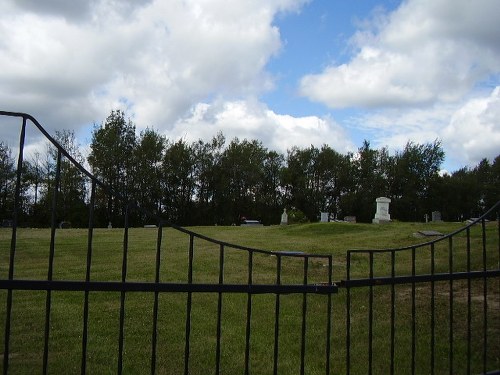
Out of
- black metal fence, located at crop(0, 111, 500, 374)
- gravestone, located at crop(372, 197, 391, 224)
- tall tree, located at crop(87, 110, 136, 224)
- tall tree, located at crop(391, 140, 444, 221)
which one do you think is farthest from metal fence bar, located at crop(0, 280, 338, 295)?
tall tree, located at crop(391, 140, 444, 221)

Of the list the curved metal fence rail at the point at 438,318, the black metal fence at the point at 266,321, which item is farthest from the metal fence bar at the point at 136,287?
the curved metal fence rail at the point at 438,318

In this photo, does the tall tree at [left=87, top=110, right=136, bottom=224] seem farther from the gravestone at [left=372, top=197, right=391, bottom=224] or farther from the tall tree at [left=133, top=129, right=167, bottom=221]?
the gravestone at [left=372, top=197, right=391, bottom=224]

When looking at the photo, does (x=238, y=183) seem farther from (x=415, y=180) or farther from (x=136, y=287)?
(x=136, y=287)

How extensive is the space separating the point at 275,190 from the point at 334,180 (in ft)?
21.3

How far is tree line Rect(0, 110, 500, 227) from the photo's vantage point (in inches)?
1649

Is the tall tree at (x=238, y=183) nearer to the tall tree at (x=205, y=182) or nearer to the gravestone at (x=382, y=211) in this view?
the tall tree at (x=205, y=182)

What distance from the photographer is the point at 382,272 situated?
9406mm

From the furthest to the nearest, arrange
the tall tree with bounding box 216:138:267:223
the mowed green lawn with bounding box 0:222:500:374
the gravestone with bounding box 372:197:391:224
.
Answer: the tall tree with bounding box 216:138:267:223 < the gravestone with bounding box 372:197:391:224 < the mowed green lawn with bounding box 0:222:500:374

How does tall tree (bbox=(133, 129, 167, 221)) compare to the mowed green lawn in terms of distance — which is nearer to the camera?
the mowed green lawn

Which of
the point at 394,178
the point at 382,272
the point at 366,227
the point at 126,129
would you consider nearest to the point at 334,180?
the point at 394,178

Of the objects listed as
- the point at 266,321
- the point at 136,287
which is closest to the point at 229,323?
the point at 266,321

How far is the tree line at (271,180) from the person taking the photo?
137 ft

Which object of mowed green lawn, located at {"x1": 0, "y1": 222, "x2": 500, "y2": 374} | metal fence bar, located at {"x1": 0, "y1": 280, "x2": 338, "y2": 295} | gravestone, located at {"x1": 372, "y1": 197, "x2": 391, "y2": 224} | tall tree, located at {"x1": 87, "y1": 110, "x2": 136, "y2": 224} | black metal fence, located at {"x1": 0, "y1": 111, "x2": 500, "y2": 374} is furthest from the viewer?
tall tree, located at {"x1": 87, "y1": 110, "x2": 136, "y2": 224}

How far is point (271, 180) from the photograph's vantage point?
162ft
